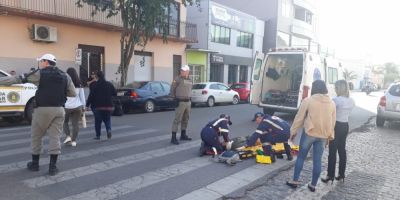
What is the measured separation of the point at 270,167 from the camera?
632 centimetres

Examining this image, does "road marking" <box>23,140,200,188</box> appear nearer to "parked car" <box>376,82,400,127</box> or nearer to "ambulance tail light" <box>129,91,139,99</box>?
"ambulance tail light" <box>129,91,139,99</box>

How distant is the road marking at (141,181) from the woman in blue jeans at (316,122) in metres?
1.98

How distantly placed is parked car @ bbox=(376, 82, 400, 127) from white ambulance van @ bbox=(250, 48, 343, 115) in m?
2.14

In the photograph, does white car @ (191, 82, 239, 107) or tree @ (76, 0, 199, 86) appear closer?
tree @ (76, 0, 199, 86)

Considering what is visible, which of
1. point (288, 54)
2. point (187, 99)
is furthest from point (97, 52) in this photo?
point (187, 99)

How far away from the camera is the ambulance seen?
10086mm

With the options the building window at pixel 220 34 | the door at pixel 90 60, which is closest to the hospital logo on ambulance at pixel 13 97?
the door at pixel 90 60

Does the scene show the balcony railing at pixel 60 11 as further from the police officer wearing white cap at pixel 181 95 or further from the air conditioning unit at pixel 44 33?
the police officer wearing white cap at pixel 181 95

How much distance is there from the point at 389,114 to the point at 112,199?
10345mm

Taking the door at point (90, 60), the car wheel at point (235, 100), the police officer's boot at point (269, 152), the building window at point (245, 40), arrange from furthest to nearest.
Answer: the building window at point (245, 40)
the car wheel at point (235, 100)
the door at point (90, 60)
the police officer's boot at point (269, 152)

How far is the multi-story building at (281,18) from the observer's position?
36.3 metres

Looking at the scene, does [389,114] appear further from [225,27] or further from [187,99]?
[225,27]

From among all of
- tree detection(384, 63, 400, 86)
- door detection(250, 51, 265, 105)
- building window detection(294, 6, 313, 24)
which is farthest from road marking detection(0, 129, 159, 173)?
tree detection(384, 63, 400, 86)

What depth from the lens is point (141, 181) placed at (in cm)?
525
